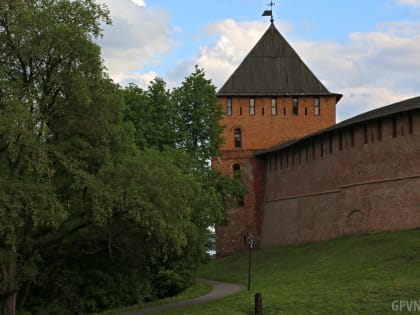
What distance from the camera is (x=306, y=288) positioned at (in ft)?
60.7

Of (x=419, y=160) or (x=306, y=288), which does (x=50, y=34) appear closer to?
(x=306, y=288)

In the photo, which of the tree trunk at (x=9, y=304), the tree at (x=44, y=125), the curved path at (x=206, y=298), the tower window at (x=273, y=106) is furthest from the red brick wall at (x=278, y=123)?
the tree trunk at (x=9, y=304)

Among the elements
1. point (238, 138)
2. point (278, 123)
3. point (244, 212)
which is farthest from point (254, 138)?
point (244, 212)

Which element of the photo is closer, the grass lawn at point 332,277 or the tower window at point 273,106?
the grass lawn at point 332,277

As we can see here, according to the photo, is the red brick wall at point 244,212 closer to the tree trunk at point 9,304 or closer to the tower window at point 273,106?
the tower window at point 273,106

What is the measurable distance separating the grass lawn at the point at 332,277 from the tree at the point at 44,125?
13.2 ft

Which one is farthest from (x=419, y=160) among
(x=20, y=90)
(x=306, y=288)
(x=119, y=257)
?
(x=20, y=90)

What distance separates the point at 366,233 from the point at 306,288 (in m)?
10.4

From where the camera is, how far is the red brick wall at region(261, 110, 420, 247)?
26.4 metres

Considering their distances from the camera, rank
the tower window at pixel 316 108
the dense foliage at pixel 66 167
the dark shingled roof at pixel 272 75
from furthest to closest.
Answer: the dark shingled roof at pixel 272 75
the tower window at pixel 316 108
the dense foliage at pixel 66 167

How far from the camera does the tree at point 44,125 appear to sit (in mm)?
14602

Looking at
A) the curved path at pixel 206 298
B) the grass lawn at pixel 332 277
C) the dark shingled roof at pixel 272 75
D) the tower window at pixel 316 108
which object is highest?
the dark shingled roof at pixel 272 75

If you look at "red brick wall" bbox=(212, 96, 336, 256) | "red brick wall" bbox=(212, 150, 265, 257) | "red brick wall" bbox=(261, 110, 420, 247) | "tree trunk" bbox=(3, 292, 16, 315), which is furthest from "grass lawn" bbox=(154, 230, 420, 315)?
"red brick wall" bbox=(212, 96, 336, 256)

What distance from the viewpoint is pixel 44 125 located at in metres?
15.1
